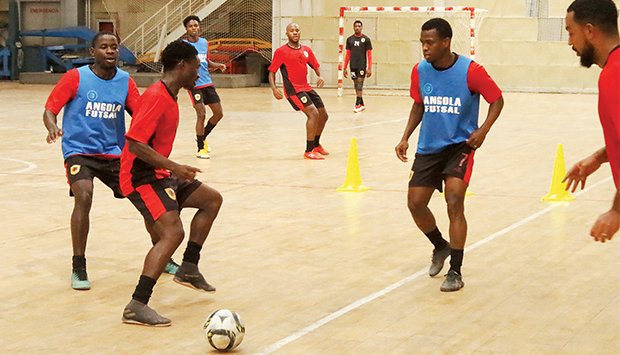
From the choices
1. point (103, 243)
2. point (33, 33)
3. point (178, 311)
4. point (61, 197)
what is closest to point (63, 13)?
point (33, 33)

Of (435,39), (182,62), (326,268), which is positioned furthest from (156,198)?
→ (435,39)

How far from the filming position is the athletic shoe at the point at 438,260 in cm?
870

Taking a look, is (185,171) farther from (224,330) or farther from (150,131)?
(224,330)

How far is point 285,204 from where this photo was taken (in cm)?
1234

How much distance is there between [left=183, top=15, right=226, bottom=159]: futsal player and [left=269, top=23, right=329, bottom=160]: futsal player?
0.96 metres

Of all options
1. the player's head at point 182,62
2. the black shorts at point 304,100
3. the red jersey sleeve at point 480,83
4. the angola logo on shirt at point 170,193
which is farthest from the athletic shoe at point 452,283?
the black shorts at point 304,100

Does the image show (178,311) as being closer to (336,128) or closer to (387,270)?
(387,270)

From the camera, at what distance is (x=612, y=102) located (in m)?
5.30

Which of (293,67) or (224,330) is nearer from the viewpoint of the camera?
(224,330)

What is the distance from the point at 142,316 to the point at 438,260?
8.83ft

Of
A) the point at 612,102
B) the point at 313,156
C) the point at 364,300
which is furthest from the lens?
the point at 313,156

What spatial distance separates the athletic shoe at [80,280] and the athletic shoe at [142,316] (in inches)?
43.1

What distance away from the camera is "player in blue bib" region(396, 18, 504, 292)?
8266mm

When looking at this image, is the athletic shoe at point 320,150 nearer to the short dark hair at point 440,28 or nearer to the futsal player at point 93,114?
the futsal player at point 93,114
